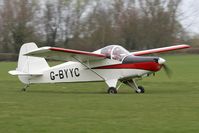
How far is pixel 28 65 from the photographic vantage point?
2275 cm

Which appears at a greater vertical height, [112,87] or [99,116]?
[99,116]

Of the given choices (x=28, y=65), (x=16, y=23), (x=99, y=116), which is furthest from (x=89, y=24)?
(x=99, y=116)

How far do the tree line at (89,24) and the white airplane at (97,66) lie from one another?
4793 centimetres

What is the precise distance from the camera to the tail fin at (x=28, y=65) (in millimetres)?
22594

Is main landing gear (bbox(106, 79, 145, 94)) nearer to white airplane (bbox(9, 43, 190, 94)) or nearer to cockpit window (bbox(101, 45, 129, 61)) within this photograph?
white airplane (bbox(9, 43, 190, 94))

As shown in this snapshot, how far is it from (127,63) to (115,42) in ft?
175

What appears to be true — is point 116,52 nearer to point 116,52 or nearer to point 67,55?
point 116,52

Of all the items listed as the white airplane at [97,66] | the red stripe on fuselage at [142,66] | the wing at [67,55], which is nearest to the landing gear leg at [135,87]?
the white airplane at [97,66]

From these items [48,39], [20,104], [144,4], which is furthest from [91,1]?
[20,104]

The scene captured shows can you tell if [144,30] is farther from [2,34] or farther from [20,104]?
[20,104]

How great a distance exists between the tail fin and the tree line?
47233 mm

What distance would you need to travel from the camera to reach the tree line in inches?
2908

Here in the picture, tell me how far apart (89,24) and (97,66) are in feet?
195

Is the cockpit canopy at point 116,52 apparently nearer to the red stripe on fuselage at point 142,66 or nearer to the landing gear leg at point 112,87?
the red stripe on fuselage at point 142,66
